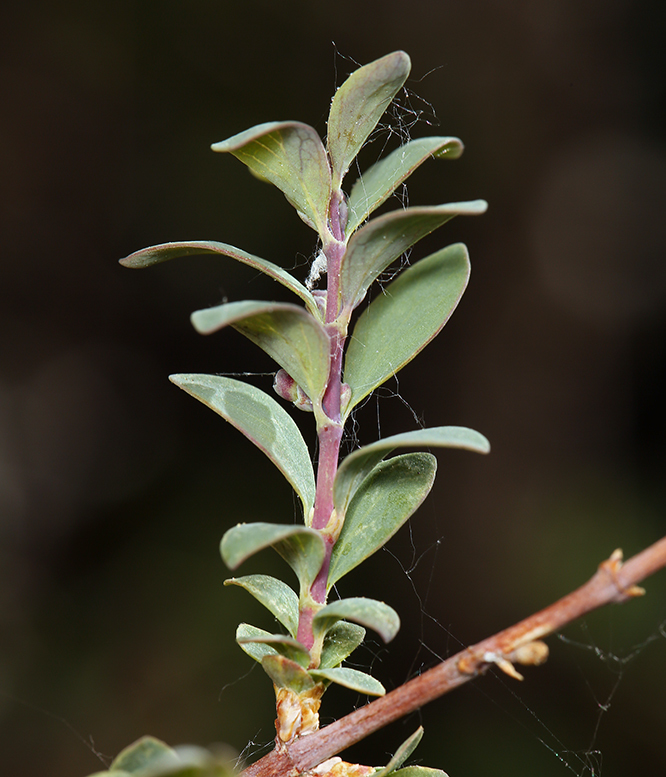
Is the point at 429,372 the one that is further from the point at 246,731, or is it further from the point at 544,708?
the point at 246,731

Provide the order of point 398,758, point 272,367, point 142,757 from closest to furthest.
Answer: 1. point 142,757
2. point 398,758
3. point 272,367

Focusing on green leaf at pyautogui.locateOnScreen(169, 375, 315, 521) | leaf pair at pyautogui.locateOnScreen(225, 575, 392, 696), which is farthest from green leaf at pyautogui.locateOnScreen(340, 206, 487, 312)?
leaf pair at pyautogui.locateOnScreen(225, 575, 392, 696)

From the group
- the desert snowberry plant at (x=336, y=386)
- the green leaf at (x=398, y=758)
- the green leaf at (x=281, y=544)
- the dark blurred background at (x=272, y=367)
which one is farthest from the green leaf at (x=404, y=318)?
the dark blurred background at (x=272, y=367)

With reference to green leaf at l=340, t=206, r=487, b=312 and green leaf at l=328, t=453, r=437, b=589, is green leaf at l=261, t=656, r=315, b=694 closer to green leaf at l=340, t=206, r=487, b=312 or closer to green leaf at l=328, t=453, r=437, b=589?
green leaf at l=328, t=453, r=437, b=589

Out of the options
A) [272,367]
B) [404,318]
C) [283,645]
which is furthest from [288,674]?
[272,367]

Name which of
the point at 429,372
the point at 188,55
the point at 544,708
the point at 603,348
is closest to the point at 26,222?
the point at 188,55

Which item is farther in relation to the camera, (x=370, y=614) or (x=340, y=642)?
(x=340, y=642)

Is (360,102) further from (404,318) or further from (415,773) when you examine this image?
(415,773)
